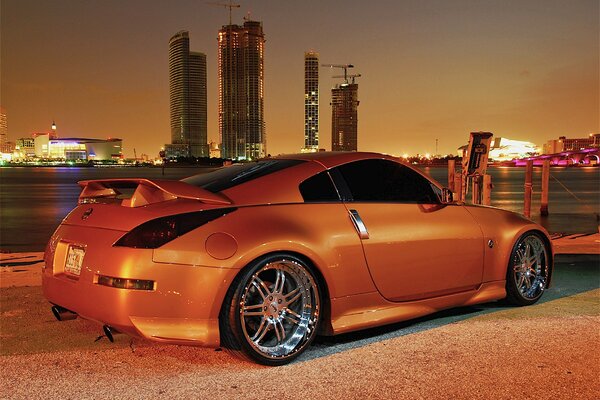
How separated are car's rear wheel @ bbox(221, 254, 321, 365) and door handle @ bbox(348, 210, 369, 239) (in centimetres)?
48

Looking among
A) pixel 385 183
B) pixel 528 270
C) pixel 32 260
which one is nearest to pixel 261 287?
pixel 385 183

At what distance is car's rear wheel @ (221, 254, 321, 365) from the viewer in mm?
3707

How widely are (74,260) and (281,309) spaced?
138cm

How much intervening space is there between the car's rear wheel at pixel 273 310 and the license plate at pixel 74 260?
3.23 ft

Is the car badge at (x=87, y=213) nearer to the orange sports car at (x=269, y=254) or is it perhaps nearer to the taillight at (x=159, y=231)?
the orange sports car at (x=269, y=254)

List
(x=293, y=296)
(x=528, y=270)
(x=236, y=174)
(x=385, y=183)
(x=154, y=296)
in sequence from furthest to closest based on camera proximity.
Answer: (x=528, y=270)
(x=385, y=183)
(x=236, y=174)
(x=293, y=296)
(x=154, y=296)

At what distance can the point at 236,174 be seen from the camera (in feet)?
14.4

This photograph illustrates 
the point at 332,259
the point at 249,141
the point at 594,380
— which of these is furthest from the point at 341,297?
the point at 249,141

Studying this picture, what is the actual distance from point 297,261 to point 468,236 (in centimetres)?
169

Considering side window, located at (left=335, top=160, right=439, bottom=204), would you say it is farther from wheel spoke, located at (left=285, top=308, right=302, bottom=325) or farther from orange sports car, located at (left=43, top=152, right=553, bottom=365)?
wheel spoke, located at (left=285, top=308, right=302, bottom=325)

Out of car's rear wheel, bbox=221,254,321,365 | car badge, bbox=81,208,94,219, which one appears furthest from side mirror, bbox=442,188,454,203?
car badge, bbox=81,208,94,219

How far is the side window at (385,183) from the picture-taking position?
446 centimetres

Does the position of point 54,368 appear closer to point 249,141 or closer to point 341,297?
point 341,297

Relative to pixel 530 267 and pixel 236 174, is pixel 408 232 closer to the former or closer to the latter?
pixel 236 174
